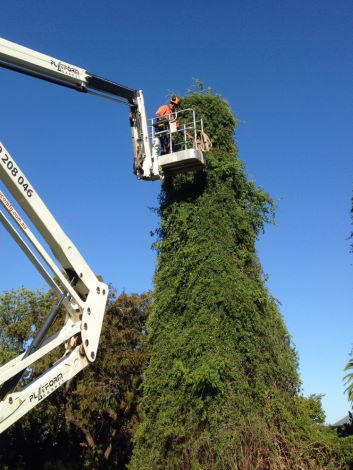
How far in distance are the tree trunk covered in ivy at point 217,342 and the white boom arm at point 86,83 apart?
2392mm

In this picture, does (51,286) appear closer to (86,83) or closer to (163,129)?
(86,83)

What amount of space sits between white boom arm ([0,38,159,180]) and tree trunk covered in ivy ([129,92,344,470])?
94.2 inches

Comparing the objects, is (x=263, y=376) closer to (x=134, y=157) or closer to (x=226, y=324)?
(x=226, y=324)

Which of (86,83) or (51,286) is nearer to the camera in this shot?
(51,286)

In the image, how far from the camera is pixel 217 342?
1273 cm

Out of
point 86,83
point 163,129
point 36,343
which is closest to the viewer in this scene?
point 36,343

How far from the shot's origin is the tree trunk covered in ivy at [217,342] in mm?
11922

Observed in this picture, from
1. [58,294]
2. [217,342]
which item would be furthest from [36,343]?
[217,342]

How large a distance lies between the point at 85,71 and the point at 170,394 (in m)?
7.68

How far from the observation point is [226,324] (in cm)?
1292

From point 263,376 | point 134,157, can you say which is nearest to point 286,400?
point 263,376

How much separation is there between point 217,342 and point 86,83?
6566mm

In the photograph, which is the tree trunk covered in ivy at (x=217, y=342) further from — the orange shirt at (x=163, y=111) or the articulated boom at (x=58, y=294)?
the articulated boom at (x=58, y=294)

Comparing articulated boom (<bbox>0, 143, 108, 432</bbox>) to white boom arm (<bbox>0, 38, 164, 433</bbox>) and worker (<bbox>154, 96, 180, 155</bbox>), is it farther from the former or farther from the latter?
worker (<bbox>154, 96, 180, 155</bbox>)
